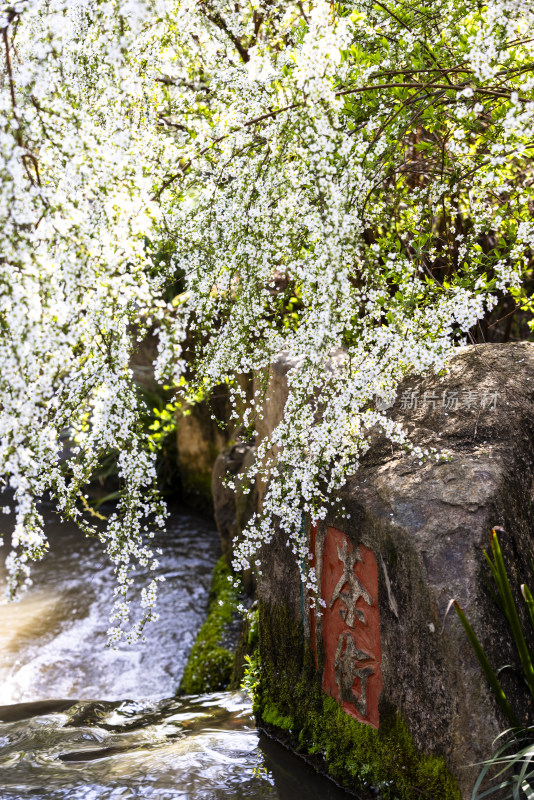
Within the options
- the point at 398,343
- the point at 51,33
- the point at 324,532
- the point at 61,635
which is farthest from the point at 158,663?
the point at 51,33

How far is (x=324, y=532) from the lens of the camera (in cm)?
343

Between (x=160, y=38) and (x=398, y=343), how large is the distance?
207 cm

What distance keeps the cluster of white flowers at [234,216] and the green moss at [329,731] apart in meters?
0.73

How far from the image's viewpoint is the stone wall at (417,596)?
270 cm

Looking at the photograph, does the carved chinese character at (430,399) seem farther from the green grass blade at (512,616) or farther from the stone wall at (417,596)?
the green grass blade at (512,616)

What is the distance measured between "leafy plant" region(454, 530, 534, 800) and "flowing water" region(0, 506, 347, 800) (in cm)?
90

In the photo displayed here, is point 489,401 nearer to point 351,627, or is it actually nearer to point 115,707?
point 351,627

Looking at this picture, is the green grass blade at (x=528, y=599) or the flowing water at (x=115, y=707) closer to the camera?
the green grass blade at (x=528, y=599)

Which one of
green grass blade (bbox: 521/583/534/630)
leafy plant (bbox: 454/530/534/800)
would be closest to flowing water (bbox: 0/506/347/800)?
leafy plant (bbox: 454/530/534/800)

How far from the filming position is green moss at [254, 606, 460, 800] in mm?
2836

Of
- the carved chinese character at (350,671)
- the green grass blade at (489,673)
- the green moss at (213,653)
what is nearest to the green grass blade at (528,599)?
the green grass blade at (489,673)

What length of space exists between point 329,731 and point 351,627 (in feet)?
1.89

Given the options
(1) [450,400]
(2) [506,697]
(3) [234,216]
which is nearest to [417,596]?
(2) [506,697]

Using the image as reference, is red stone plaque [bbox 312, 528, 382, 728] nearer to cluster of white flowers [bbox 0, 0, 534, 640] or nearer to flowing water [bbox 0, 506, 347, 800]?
cluster of white flowers [bbox 0, 0, 534, 640]
